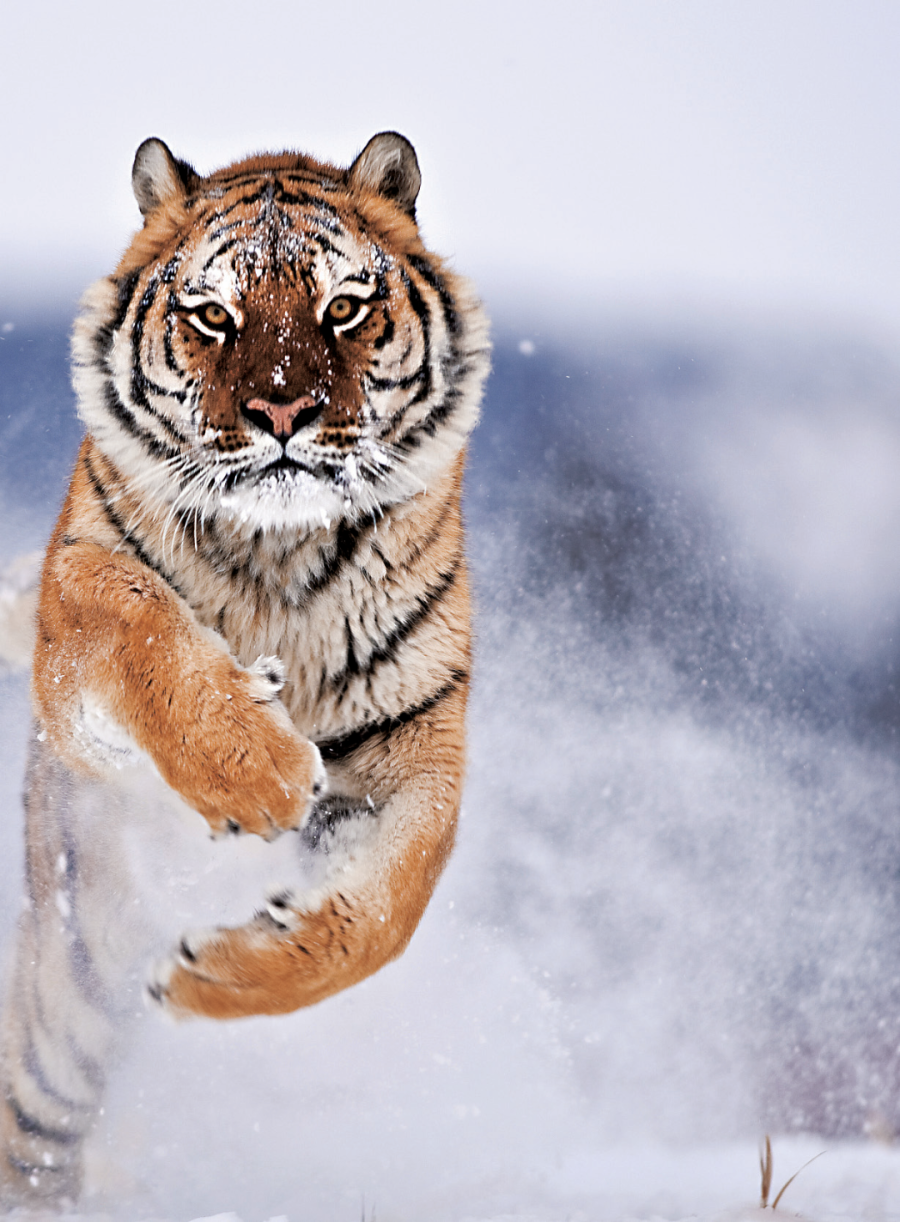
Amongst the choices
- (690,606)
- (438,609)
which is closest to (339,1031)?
(438,609)

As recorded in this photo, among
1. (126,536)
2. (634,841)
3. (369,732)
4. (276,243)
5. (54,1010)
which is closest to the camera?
(276,243)

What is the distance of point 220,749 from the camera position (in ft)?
4.27

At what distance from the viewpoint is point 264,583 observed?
167 centimetres

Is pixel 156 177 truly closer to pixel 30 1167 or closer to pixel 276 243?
pixel 276 243

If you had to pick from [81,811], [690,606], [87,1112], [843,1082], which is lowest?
[843,1082]

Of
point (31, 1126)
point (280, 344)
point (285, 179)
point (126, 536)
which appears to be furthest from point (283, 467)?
point (31, 1126)

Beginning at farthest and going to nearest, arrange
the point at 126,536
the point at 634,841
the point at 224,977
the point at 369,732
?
the point at 634,841, the point at 369,732, the point at 126,536, the point at 224,977

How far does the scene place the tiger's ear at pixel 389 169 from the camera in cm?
Answer: 170

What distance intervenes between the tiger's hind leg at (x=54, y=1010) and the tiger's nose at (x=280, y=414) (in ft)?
3.22

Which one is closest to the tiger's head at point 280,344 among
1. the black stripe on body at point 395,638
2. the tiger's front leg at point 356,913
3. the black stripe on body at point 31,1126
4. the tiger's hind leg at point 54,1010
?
the black stripe on body at point 395,638

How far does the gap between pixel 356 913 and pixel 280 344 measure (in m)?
0.89

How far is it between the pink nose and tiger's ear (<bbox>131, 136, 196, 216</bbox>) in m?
0.56

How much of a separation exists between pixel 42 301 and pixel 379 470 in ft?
6.36

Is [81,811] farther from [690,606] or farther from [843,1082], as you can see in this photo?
[843,1082]
